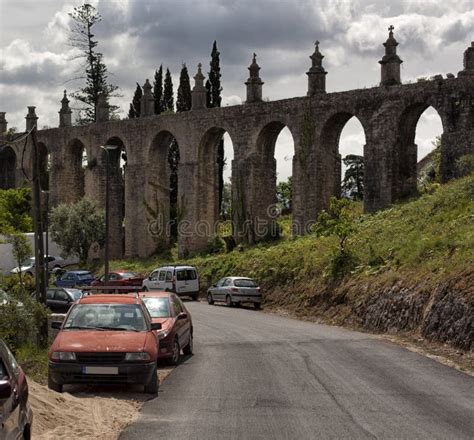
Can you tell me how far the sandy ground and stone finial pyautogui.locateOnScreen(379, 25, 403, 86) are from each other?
3036cm

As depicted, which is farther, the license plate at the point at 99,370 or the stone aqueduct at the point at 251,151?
the stone aqueduct at the point at 251,151

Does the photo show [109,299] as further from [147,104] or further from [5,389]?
[147,104]

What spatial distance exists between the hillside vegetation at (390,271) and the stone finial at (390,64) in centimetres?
601

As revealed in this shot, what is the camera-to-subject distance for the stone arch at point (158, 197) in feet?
176

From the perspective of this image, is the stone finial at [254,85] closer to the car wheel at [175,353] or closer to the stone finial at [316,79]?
the stone finial at [316,79]

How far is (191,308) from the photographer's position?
109 feet

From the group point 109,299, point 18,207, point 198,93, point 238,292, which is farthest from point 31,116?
point 109,299

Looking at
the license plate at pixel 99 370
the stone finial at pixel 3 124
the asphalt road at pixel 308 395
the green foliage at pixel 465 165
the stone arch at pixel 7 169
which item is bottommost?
the asphalt road at pixel 308 395

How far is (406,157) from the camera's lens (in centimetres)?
4091

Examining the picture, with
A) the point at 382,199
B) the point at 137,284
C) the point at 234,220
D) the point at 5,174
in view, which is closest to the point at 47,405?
the point at 137,284

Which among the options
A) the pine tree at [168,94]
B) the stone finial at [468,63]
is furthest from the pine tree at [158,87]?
the stone finial at [468,63]

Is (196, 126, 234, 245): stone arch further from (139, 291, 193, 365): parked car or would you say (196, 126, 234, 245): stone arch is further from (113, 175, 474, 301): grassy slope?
(139, 291, 193, 365): parked car

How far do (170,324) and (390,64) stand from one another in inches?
1066

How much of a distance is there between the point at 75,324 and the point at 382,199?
28641 millimetres
